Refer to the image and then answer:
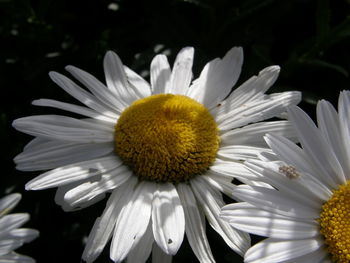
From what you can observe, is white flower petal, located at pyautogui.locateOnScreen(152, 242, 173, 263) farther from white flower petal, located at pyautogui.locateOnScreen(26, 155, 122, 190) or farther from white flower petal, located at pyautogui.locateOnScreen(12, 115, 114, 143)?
white flower petal, located at pyautogui.locateOnScreen(12, 115, 114, 143)

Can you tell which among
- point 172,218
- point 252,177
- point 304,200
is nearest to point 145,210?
point 172,218

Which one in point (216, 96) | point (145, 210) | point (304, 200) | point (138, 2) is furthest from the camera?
point (138, 2)

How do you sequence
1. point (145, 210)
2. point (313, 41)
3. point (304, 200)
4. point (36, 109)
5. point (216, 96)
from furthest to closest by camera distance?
point (36, 109) → point (313, 41) → point (216, 96) → point (145, 210) → point (304, 200)

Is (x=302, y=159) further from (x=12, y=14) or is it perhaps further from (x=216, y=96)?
(x=12, y=14)

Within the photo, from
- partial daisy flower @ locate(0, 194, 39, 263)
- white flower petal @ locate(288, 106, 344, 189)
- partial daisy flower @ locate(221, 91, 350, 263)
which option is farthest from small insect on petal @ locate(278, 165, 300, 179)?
partial daisy flower @ locate(0, 194, 39, 263)

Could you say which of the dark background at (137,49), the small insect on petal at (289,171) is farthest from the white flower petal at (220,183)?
the dark background at (137,49)

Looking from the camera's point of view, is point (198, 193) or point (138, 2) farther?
point (138, 2)

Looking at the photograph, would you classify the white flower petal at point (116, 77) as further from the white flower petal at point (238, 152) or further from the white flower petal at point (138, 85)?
the white flower petal at point (238, 152)
